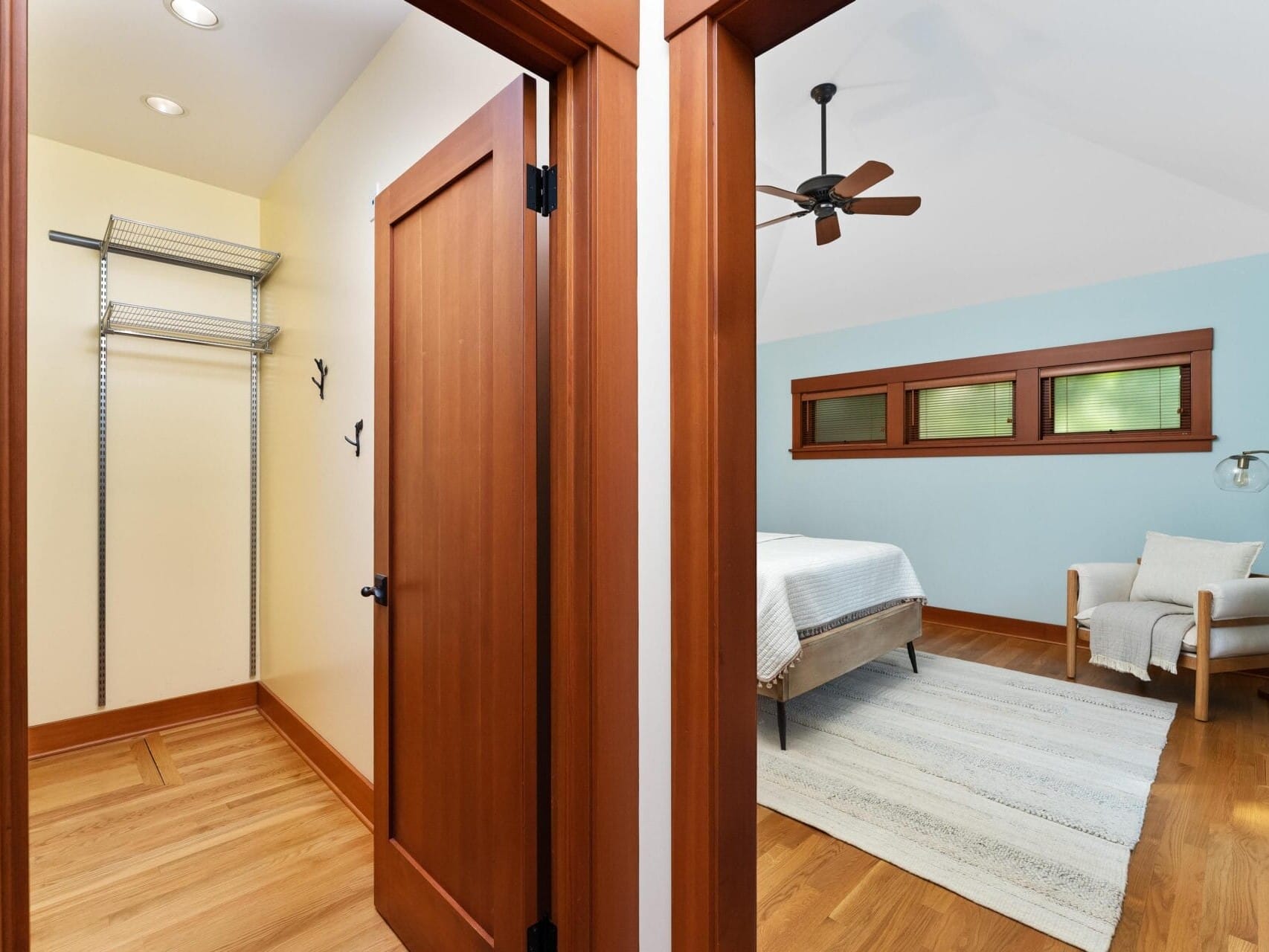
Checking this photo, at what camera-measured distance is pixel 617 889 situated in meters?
1.17

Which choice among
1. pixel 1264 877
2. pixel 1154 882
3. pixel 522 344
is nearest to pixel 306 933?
pixel 522 344

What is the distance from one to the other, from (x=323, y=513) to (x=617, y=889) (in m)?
1.89

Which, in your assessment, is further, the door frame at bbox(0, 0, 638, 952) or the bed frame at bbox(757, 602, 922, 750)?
the bed frame at bbox(757, 602, 922, 750)

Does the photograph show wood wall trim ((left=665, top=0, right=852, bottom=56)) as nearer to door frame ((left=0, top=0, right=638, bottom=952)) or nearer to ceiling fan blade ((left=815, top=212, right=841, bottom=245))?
door frame ((left=0, top=0, right=638, bottom=952))

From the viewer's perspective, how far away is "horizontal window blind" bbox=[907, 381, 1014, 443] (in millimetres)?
4641

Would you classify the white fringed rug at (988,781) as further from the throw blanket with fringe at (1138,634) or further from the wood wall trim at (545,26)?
the wood wall trim at (545,26)

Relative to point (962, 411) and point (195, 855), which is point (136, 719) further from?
point (962, 411)

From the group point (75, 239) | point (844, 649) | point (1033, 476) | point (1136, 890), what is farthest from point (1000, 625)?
point (75, 239)

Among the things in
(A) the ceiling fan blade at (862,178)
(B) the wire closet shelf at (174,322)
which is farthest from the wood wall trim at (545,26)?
(B) the wire closet shelf at (174,322)

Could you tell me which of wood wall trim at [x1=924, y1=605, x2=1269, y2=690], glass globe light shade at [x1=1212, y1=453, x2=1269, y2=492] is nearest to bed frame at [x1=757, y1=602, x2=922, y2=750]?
wood wall trim at [x1=924, y1=605, x2=1269, y2=690]

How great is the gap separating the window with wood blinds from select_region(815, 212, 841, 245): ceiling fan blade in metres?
2.22

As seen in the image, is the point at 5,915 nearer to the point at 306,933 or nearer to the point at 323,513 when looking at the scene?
the point at 306,933

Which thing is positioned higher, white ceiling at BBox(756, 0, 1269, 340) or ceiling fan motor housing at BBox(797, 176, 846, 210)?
white ceiling at BBox(756, 0, 1269, 340)

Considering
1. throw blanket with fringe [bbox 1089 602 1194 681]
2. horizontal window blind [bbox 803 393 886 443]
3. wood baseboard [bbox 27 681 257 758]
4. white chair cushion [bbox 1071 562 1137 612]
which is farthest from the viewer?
horizontal window blind [bbox 803 393 886 443]
